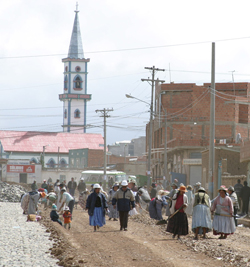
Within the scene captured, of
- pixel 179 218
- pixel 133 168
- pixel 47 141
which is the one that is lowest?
pixel 179 218

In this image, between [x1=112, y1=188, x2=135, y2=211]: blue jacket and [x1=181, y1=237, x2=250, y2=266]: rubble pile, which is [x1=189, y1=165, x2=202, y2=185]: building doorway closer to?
[x1=112, y1=188, x2=135, y2=211]: blue jacket

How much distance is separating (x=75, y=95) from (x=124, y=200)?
10644 cm

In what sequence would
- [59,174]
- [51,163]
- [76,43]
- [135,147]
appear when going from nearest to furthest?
1. [59,174]
2. [51,163]
3. [135,147]
4. [76,43]

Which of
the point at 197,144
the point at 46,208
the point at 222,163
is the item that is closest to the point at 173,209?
the point at 46,208

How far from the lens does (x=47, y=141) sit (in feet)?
328

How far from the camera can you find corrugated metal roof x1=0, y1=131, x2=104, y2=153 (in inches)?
3812

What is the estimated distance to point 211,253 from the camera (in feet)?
41.0

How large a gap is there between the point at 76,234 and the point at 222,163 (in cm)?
1875

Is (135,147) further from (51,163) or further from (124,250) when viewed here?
(124,250)

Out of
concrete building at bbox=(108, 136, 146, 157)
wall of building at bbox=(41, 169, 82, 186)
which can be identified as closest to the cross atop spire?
concrete building at bbox=(108, 136, 146, 157)

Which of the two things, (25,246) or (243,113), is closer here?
(25,246)

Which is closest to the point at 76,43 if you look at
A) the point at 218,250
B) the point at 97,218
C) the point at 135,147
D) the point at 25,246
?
the point at 135,147

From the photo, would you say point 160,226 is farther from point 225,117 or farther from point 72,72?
point 72,72

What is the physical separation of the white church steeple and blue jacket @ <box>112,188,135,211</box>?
103 m
